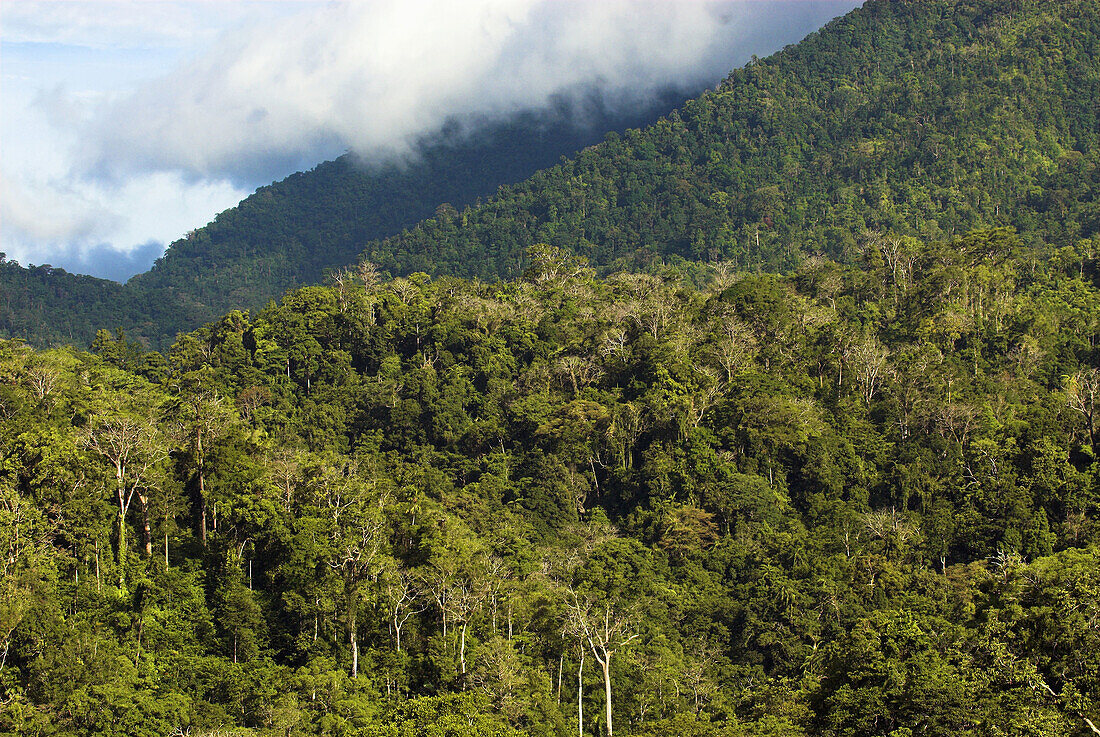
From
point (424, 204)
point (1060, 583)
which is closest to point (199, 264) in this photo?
point (424, 204)

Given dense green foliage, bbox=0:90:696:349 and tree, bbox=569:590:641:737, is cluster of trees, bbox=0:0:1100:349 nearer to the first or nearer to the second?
dense green foliage, bbox=0:90:696:349

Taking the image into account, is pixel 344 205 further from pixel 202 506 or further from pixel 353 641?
pixel 353 641

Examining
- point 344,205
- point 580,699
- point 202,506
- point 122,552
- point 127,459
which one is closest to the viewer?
point 580,699

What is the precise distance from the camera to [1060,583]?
26828 mm

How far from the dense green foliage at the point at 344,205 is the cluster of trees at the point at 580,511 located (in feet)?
272

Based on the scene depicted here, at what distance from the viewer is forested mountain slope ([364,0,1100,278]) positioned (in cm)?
9200

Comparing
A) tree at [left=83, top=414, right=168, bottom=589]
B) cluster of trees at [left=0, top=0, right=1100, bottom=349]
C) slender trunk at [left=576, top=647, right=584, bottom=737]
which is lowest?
slender trunk at [left=576, top=647, right=584, bottom=737]

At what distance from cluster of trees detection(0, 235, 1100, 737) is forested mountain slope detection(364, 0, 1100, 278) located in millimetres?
29454

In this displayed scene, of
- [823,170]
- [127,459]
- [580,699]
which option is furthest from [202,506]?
[823,170]

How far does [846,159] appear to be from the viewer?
Result: 10250 centimetres

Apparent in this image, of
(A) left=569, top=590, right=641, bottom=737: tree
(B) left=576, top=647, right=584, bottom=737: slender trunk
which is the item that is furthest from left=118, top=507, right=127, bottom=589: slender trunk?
(B) left=576, top=647, right=584, bottom=737: slender trunk

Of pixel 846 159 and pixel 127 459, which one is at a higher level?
pixel 846 159

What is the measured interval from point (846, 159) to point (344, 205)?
100958 mm

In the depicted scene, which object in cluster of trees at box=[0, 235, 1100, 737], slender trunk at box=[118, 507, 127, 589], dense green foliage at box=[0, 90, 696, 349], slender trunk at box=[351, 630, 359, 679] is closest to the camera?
cluster of trees at box=[0, 235, 1100, 737]
